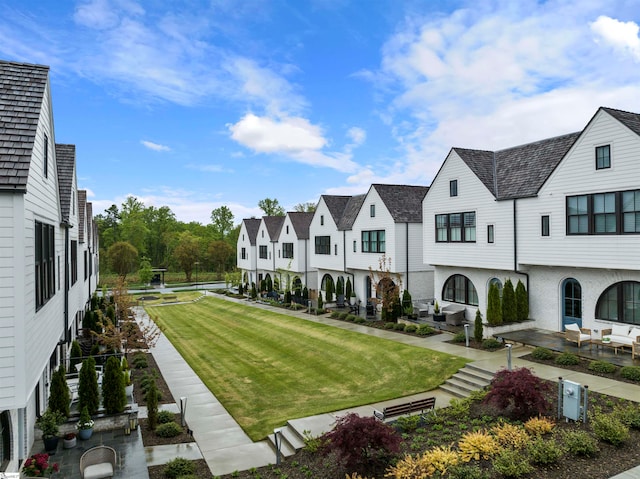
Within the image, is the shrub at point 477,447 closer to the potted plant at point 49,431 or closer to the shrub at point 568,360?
the shrub at point 568,360

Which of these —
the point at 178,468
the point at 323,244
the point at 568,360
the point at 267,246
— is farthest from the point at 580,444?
the point at 267,246

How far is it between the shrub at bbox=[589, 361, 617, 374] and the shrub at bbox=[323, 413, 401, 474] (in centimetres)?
975

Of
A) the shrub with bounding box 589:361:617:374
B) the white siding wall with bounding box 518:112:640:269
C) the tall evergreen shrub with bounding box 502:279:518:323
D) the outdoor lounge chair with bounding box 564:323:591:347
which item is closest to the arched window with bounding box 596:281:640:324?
the outdoor lounge chair with bounding box 564:323:591:347

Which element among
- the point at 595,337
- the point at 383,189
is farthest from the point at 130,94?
the point at 595,337

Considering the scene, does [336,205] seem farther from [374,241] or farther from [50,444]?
[50,444]

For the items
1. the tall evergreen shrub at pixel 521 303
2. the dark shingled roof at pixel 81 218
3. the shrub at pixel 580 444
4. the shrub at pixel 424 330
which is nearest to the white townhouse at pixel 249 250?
the dark shingled roof at pixel 81 218

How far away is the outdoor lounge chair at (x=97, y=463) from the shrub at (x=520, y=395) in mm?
9463

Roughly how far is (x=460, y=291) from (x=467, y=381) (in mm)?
10258

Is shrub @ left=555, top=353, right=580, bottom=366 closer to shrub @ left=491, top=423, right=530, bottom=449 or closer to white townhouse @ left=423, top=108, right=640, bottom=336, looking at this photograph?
white townhouse @ left=423, top=108, right=640, bottom=336

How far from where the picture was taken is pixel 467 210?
2283 centimetres

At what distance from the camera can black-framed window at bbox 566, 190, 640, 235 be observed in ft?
50.6

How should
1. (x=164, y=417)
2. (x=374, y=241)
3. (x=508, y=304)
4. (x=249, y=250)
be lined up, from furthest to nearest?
(x=249, y=250) < (x=374, y=241) < (x=508, y=304) < (x=164, y=417)

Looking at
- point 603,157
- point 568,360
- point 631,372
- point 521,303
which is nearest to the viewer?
point 631,372

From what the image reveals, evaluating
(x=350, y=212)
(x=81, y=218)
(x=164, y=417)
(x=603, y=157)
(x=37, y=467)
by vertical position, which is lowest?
(x=164, y=417)
